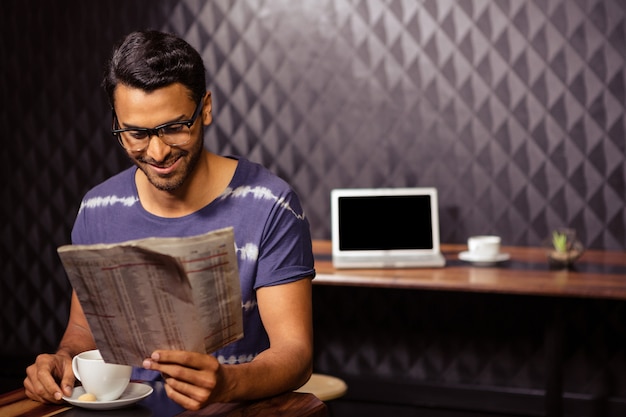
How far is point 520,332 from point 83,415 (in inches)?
94.2

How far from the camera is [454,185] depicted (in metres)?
3.53

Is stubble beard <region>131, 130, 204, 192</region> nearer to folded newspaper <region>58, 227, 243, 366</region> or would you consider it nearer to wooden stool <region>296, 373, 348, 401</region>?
folded newspaper <region>58, 227, 243, 366</region>

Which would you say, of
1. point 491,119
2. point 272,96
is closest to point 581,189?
point 491,119

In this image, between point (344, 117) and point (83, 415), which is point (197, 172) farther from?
point (344, 117)

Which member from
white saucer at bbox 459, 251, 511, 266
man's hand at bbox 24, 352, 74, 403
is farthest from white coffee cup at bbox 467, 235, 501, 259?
man's hand at bbox 24, 352, 74, 403

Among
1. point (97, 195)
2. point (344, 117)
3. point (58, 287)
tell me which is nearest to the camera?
point (97, 195)

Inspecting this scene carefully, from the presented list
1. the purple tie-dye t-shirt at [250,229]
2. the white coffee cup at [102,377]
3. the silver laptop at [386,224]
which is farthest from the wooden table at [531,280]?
the white coffee cup at [102,377]

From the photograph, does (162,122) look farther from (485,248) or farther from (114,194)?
(485,248)

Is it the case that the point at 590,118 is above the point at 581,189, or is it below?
above

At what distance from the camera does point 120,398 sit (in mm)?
1498

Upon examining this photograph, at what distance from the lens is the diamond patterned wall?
335 cm

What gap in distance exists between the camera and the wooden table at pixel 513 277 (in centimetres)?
275

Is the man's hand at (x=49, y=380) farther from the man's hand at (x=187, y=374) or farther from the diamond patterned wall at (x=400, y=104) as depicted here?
the diamond patterned wall at (x=400, y=104)

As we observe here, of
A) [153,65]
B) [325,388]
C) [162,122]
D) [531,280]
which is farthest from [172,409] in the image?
[531,280]
